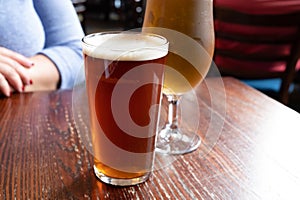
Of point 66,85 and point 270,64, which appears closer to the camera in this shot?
point 66,85

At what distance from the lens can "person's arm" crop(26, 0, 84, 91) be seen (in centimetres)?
102

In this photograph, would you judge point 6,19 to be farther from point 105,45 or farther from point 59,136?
point 105,45

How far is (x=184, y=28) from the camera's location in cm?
64

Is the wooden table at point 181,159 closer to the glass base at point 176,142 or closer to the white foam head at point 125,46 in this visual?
the glass base at point 176,142

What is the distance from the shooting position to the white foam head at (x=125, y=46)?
502 millimetres

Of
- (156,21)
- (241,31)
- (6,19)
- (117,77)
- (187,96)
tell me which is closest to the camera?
(117,77)

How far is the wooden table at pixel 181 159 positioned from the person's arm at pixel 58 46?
169 mm

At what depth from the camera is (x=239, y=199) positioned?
517 millimetres

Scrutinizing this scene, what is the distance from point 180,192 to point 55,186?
17cm

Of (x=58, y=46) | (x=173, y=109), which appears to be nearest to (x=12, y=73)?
(x=58, y=46)

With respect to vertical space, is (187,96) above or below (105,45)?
below

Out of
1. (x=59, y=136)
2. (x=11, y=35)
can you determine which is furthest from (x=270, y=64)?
(x=59, y=136)

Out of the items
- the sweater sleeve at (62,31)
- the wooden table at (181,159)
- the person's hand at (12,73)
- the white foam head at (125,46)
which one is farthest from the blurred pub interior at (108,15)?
the white foam head at (125,46)

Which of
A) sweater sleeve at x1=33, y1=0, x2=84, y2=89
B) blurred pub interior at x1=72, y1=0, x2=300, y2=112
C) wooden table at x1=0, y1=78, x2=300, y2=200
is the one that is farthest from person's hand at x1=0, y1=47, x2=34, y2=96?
blurred pub interior at x1=72, y1=0, x2=300, y2=112
